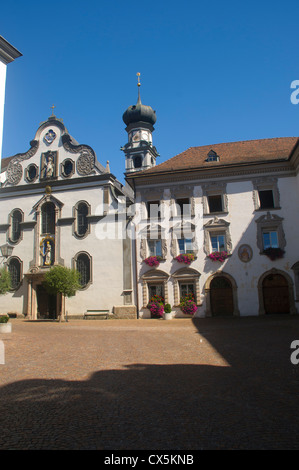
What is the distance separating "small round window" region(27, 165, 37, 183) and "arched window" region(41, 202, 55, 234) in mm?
2998

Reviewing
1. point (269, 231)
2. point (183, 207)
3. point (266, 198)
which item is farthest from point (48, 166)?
point (269, 231)

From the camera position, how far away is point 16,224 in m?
32.8

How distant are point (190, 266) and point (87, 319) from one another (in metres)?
9.13

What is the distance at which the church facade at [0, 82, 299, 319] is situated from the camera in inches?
1040

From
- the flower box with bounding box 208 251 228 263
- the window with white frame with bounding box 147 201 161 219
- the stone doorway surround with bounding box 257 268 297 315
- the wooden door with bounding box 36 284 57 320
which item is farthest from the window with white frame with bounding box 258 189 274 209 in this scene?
the wooden door with bounding box 36 284 57 320

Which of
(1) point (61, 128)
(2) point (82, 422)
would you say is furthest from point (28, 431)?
(1) point (61, 128)

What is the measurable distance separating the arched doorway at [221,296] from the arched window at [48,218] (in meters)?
14.6

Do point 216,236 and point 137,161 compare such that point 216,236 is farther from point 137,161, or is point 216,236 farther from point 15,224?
point 137,161

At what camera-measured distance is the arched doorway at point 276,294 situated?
1017 inches

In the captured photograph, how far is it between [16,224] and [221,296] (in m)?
19.0

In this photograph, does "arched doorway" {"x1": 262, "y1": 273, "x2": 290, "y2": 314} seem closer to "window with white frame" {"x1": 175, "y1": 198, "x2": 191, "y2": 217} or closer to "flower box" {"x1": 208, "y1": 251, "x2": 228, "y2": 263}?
"flower box" {"x1": 208, "y1": 251, "x2": 228, "y2": 263}

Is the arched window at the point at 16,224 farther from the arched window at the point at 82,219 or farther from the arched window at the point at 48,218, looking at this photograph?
the arched window at the point at 82,219

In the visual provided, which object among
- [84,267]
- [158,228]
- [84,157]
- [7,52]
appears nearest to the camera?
[7,52]
